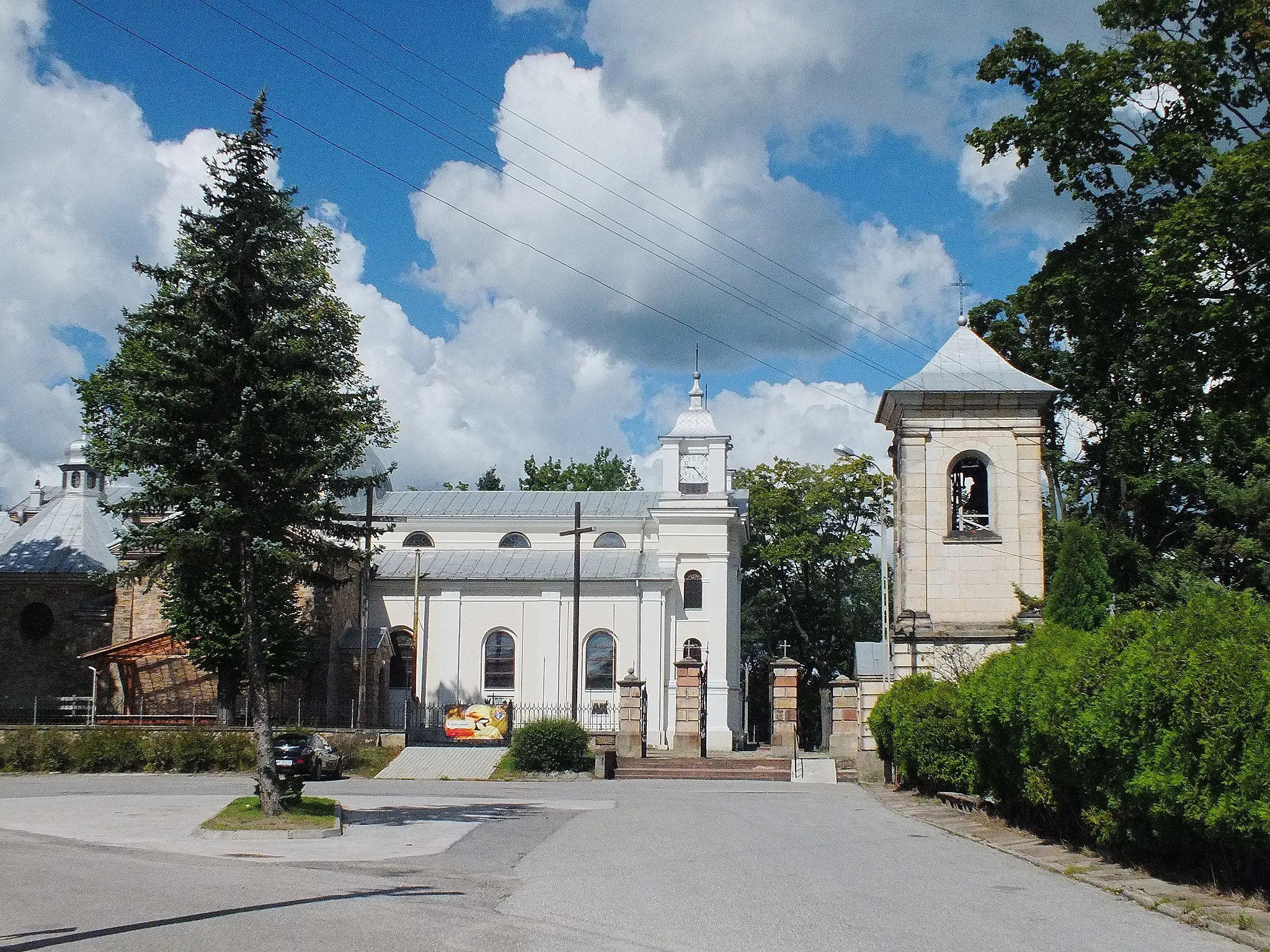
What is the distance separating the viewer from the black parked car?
26922 millimetres

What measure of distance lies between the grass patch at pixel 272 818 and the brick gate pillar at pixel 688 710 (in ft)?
55.6

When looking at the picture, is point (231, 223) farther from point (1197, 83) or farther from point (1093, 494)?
point (1093, 494)

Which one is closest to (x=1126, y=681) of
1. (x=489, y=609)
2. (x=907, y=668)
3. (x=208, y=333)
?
(x=208, y=333)

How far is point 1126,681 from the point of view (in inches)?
434

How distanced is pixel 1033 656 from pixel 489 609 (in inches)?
1235

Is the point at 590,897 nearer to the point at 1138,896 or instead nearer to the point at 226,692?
the point at 1138,896

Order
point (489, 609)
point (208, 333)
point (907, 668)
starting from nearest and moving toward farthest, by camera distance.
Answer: point (208, 333) → point (907, 668) → point (489, 609)

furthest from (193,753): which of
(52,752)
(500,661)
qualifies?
(500,661)

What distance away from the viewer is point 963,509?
92.3 ft

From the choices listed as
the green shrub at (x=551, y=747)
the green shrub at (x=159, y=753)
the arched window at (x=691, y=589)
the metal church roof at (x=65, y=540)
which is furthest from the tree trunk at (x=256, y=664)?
the arched window at (x=691, y=589)

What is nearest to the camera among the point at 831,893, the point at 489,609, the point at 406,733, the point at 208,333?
the point at 831,893

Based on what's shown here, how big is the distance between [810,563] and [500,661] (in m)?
16.0

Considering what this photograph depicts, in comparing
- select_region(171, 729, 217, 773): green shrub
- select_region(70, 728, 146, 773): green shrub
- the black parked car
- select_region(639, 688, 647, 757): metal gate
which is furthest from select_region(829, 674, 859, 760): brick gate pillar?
select_region(70, 728, 146, 773): green shrub

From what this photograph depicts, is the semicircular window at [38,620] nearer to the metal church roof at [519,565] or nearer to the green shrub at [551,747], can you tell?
the metal church roof at [519,565]
